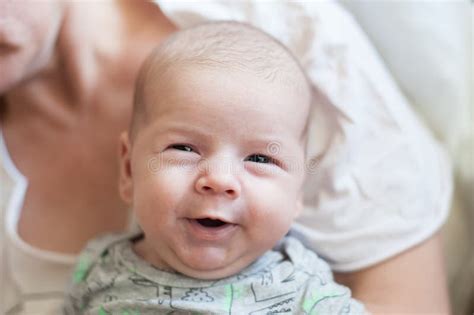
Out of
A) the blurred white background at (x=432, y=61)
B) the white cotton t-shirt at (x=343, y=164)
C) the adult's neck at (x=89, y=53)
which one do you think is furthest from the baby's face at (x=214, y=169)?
the blurred white background at (x=432, y=61)

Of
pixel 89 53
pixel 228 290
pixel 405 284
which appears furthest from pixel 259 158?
pixel 89 53

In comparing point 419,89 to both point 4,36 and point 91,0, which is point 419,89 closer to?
point 91,0

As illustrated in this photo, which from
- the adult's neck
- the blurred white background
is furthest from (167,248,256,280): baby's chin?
the blurred white background

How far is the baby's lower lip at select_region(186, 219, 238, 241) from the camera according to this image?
29.6 inches

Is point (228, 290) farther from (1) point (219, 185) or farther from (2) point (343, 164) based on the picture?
(2) point (343, 164)

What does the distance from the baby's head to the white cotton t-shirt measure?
10cm

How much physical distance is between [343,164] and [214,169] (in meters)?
0.25

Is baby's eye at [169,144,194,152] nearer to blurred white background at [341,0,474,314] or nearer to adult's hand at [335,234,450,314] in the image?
adult's hand at [335,234,450,314]

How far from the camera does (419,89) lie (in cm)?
117

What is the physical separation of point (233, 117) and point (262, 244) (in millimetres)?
170

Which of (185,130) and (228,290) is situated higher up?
(185,130)

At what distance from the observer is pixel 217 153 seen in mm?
761

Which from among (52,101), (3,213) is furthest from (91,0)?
(3,213)

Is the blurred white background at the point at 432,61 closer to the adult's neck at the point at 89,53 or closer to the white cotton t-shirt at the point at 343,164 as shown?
the white cotton t-shirt at the point at 343,164
